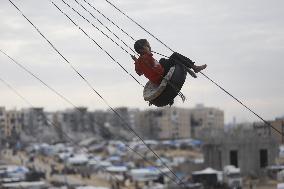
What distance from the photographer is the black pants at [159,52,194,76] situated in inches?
326

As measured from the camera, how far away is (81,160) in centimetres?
7156

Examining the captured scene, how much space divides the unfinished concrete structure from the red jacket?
44.2m

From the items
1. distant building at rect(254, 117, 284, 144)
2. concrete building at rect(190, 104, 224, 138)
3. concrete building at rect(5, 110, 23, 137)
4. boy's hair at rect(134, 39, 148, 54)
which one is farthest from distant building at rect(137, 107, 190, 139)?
boy's hair at rect(134, 39, 148, 54)

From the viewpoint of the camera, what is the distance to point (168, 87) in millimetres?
8352

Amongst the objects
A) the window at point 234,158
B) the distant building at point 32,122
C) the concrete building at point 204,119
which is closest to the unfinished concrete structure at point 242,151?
the window at point 234,158

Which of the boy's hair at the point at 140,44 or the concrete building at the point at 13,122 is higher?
the concrete building at the point at 13,122

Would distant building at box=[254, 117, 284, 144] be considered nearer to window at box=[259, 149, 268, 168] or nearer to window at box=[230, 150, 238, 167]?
window at box=[259, 149, 268, 168]

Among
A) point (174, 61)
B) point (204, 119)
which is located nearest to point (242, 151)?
point (174, 61)

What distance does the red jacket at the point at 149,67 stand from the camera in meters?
8.24

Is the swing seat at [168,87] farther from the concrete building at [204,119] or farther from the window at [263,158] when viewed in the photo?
the concrete building at [204,119]

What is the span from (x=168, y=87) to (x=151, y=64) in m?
0.41

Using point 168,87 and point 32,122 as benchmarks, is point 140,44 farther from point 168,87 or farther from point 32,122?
point 32,122

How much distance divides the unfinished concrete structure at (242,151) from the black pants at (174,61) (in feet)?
144

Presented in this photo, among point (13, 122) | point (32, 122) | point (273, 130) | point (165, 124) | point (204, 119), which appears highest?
point (204, 119)
